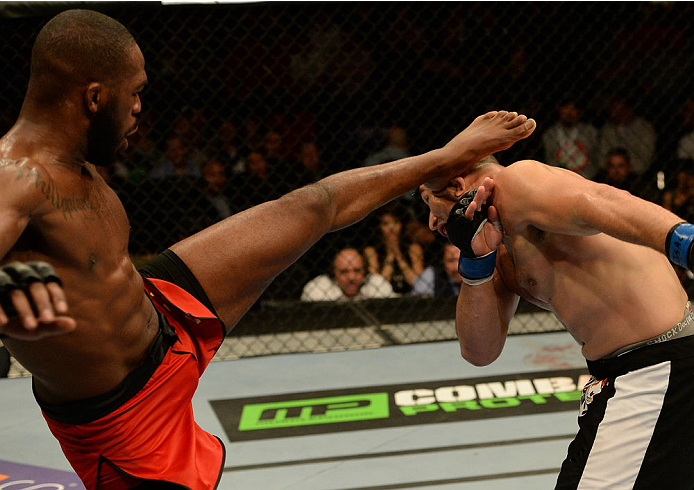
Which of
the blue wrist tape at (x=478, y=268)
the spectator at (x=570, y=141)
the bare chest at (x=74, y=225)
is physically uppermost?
the blue wrist tape at (x=478, y=268)

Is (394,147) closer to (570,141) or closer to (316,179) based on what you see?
(316,179)

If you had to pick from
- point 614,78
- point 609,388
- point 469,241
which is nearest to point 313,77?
point 614,78

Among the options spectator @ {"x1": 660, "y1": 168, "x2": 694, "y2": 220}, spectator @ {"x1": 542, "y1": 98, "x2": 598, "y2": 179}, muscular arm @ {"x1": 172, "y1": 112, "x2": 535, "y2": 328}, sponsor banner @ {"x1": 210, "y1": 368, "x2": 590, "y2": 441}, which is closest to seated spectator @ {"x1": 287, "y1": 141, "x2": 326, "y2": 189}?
spectator @ {"x1": 542, "y1": 98, "x2": 598, "y2": 179}

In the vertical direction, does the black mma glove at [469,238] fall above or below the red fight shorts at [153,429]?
above

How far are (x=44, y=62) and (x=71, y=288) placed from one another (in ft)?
1.35

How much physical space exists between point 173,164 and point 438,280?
1651 mm

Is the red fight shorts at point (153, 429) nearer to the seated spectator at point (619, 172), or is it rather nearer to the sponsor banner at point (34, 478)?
the sponsor banner at point (34, 478)

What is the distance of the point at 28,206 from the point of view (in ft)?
4.17

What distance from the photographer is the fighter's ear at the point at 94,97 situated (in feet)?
4.59

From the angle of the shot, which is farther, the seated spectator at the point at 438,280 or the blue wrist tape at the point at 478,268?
the seated spectator at the point at 438,280

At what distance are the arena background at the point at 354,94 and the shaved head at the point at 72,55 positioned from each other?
2772mm

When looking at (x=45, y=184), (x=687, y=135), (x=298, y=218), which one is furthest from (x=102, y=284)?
(x=687, y=135)

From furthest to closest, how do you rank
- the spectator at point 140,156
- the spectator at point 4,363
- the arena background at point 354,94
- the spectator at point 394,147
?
the spectator at point 394,147, the spectator at point 140,156, the arena background at point 354,94, the spectator at point 4,363

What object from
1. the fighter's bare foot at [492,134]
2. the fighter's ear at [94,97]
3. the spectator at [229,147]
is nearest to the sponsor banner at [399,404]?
the fighter's bare foot at [492,134]
